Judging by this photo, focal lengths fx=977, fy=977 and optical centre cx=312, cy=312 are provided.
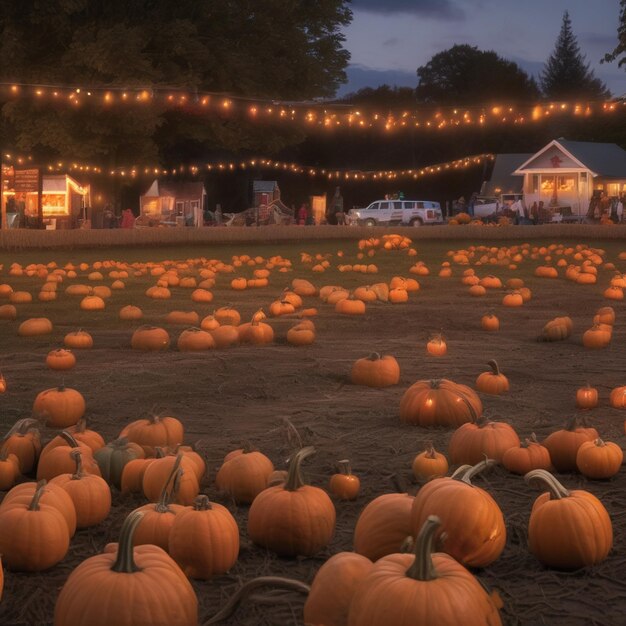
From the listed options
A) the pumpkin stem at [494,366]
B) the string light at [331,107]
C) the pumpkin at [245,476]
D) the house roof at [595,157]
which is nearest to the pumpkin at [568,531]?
the pumpkin at [245,476]

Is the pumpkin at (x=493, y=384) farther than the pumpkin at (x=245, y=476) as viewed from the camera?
Yes

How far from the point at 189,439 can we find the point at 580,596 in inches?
97.8

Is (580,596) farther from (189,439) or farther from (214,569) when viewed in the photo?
(189,439)

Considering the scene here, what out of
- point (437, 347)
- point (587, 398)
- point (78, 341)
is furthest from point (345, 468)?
point (78, 341)

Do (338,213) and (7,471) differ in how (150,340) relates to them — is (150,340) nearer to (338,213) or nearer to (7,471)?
(7,471)

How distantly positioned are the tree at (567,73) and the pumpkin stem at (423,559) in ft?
317

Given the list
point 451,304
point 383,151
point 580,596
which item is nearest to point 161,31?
point 451,304

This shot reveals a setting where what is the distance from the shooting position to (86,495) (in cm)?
357

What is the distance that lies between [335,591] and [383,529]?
0.62 meters

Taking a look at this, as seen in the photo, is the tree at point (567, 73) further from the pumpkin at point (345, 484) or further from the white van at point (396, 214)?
the pumpkin at point (345, 484)

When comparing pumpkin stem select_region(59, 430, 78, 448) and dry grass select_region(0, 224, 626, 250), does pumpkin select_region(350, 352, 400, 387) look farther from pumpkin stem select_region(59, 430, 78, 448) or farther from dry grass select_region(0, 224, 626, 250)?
dry grass select_region(0, 224, 626, 250)

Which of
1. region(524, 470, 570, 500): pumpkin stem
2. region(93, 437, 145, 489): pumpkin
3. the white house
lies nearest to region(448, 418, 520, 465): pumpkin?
region(524, 470, 570, 500): pumpkin stem

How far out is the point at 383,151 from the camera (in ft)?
242

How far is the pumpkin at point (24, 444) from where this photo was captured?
4.18 m
